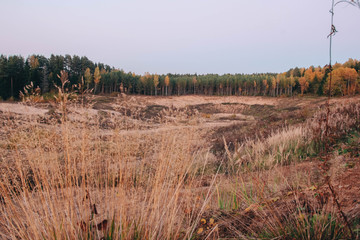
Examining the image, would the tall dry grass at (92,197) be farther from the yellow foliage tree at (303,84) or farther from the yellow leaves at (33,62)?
the yellow foliage tree at (303,84)

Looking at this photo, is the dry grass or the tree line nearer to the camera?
the dry grass

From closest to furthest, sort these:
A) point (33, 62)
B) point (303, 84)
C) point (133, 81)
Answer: point (33, 62), point (303, 84), point (133, 81)

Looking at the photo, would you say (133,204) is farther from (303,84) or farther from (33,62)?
(303,84)

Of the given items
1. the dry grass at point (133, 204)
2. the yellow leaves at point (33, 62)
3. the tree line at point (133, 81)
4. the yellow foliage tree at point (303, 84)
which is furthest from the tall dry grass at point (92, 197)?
the yellow foliage tree at point (303, 84)

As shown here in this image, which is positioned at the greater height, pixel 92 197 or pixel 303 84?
pixel 303 84

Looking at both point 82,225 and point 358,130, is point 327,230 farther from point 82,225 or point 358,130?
point 358,130

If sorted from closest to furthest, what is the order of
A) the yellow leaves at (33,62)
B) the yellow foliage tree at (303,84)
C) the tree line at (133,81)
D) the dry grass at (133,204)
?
the dry grass at (133,204) → the tree line at (133,81) → the yellow leaves at (33,62) → the yellow foliage tree at (303,84)

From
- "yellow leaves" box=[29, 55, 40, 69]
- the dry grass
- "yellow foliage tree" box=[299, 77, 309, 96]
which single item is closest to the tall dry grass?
the dry grass

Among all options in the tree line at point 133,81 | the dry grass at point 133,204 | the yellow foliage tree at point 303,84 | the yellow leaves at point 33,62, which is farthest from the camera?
the yellow foliage tree at point 303,84

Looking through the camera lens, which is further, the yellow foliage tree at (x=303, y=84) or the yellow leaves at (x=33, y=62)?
the yellow foliage tree at (x=303, y=84)

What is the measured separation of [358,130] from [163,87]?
67933 mm

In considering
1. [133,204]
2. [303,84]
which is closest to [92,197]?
[133,204]

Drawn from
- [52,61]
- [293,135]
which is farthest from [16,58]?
[293,135]

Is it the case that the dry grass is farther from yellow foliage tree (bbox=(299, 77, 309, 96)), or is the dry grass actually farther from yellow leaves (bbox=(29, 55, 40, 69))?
yellow foliage tree (bbox=(299, 77, 309, 96))
